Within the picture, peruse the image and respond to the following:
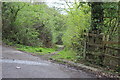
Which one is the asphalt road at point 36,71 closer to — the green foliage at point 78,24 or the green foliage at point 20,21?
the green foliage at point 78,24

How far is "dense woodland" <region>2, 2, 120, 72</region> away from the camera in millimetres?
7961

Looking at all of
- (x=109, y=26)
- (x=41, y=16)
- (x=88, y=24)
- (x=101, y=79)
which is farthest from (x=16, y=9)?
(x=101, y=79)

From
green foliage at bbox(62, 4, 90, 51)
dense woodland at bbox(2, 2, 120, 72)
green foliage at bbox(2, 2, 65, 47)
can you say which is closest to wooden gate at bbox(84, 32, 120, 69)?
dense woodland at bbox(2, 2, 120, 72)

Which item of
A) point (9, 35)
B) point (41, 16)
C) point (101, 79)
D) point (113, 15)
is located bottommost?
point (101, 79)

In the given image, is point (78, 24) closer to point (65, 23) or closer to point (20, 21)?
point (65, 23)

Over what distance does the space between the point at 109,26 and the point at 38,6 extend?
10.4 m

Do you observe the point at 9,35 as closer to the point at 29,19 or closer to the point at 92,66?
the point at 29,19

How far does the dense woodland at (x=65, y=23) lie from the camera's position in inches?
313

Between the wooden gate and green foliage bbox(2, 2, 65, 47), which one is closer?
the wooden gate

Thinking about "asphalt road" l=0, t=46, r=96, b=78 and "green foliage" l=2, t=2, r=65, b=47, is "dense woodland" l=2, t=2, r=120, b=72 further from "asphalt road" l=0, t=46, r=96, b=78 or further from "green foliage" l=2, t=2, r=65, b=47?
"asphalt road" l=0, t=46, r=96, b=78

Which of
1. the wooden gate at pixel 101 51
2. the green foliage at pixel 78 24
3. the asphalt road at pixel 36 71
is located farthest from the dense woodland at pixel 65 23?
the asphalt road at pixel 36 71

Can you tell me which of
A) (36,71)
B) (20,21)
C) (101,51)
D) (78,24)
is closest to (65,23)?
(20,21)

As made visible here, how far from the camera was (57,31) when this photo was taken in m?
25.1

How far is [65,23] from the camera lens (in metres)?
17.6
